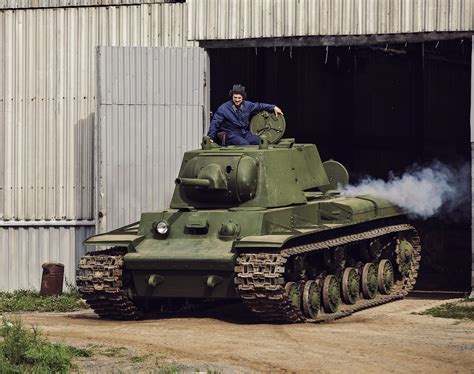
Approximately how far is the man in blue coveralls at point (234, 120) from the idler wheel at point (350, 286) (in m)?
2.71

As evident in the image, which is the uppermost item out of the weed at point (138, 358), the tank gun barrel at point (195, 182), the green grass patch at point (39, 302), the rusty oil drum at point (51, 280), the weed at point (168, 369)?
the tank gun barrel at point (195, 182)

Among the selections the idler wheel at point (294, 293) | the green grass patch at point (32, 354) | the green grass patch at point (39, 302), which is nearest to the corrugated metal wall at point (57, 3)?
the green grass patch at point (39, 302)

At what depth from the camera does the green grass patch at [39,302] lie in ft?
73.7

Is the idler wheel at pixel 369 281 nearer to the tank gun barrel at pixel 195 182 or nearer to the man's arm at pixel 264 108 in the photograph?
the man's arm at pixel 264 108

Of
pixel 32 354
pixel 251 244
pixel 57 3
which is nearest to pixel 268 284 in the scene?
pixel 251 244

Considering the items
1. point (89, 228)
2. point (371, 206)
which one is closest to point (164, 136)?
point (89, 228)

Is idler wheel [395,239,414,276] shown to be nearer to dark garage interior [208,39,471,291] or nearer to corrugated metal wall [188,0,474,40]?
corrugated metal wall [188,0,474,40]

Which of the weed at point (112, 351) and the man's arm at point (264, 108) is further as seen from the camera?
the man's arm at point (264, 108)

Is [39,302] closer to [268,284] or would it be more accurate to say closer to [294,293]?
[294,293]

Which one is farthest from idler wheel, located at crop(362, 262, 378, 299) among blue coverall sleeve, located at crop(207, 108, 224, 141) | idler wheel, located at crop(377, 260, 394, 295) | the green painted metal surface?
blue coverall sleeve, located at crop(207, 108, 224, 141)

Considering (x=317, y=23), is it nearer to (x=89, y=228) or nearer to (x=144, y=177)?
(x=144, y=177)

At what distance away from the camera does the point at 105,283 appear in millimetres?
19641

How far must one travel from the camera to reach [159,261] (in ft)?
63.8

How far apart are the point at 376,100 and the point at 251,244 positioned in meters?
18.4
